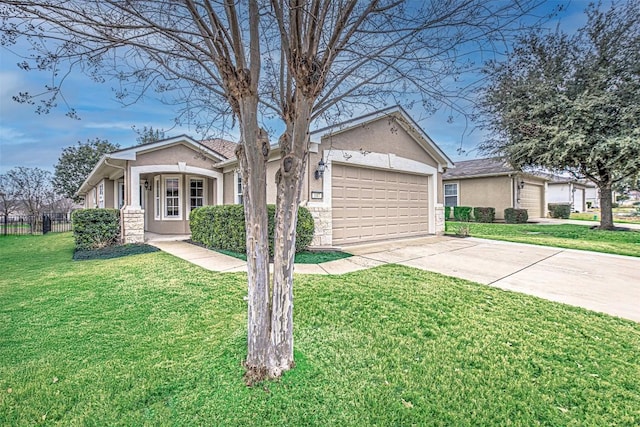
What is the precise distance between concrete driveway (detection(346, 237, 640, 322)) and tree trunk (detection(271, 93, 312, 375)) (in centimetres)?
416

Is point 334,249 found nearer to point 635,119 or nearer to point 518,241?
point 518,241

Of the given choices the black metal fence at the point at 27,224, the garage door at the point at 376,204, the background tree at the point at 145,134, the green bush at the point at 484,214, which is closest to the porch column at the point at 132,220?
the background tree at the point at 145,134

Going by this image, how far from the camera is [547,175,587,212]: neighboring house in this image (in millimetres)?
30969

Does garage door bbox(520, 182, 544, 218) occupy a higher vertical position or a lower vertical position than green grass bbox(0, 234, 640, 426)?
higher

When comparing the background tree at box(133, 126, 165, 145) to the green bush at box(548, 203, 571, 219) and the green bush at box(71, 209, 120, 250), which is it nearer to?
the green bush at box(71, 209, 120, 250)

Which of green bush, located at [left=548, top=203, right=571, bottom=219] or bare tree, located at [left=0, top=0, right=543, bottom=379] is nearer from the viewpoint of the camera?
bare tree, located at [left=0, top=0, right=543, bottom=379]

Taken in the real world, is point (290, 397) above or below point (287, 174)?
below

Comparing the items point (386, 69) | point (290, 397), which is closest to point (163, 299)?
point (290, 397)

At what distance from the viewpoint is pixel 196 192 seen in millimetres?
13453

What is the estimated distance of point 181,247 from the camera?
938 cm

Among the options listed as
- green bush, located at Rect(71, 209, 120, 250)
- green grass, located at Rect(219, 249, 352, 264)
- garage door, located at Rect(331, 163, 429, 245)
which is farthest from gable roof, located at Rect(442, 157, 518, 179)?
green bush, located at Rect(71, 209, 120, 250)

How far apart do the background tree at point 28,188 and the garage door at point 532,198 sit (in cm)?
3126

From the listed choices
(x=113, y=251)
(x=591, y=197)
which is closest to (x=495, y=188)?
(x=113, y=251)

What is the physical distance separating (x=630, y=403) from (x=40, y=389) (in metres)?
4.71
